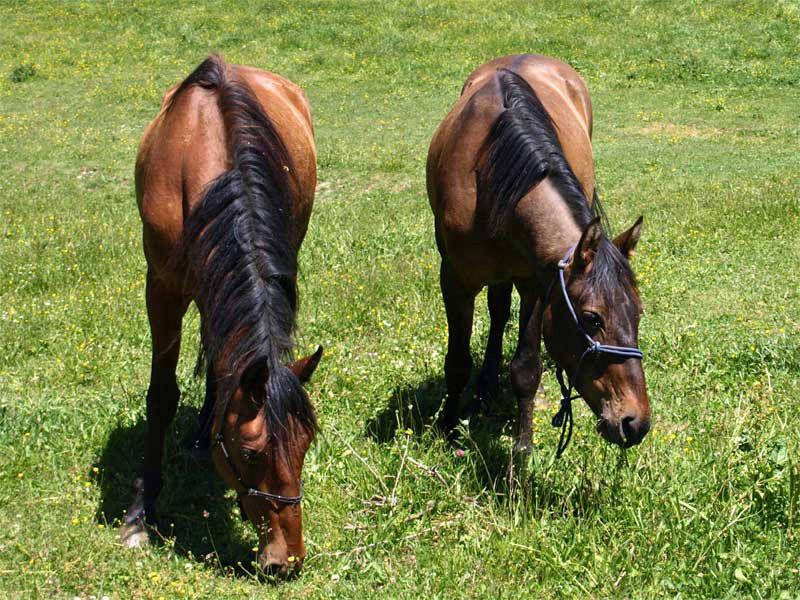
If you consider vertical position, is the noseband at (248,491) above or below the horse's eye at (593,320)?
below

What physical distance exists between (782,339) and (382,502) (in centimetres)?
325

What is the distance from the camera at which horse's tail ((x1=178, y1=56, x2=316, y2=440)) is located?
11.2 feet

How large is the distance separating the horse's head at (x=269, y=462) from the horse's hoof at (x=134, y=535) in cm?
90

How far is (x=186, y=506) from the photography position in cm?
466

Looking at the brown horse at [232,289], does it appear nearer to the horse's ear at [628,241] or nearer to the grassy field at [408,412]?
the grassy field at [408,412]

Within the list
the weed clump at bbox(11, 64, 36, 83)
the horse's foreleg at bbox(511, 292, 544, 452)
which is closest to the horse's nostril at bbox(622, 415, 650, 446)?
the horse's foreleg at bbox(511, 292, 544, 452)

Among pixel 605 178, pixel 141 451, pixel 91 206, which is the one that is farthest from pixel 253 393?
pixel 605 178

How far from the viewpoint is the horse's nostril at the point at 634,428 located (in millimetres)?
3709

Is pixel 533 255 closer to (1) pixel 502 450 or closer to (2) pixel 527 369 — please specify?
(2) pixel 527 369

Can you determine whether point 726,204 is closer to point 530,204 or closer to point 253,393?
point 530,204

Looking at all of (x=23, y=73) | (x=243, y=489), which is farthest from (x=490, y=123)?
(x=23, y=73)

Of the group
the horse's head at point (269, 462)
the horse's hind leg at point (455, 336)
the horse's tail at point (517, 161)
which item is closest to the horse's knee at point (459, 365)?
the horse's hind leg at point (455, 336)

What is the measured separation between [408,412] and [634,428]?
2008 mm

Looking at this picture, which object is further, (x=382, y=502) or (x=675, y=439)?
(x=675, y=439)
